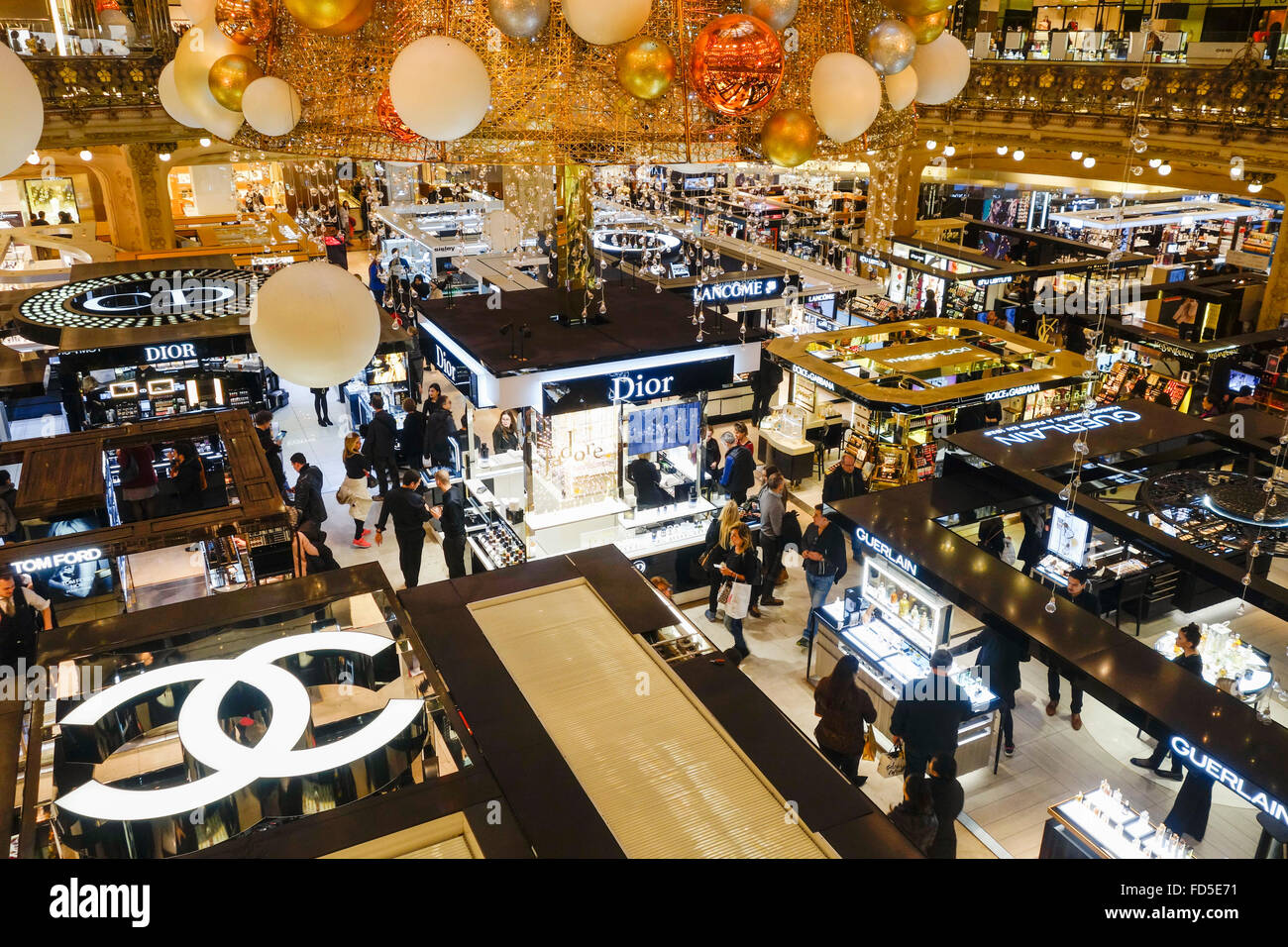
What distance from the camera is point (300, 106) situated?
9.06ft

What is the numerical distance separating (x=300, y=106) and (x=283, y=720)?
6.25 feet

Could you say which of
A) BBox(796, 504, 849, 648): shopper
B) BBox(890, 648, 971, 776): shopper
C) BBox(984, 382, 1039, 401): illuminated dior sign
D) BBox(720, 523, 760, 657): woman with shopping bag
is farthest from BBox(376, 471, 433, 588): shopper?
BBox(984, 382, 1039, 401): illuminated dior sign

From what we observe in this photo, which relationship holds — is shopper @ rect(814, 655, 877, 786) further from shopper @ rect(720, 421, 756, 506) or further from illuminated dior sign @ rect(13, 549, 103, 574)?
illuminated dior sign @ rect(13, 549, 103, 574)

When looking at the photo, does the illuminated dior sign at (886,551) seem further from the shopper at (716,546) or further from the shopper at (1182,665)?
the shopper at (1182,665)

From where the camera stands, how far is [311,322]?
2.76 m

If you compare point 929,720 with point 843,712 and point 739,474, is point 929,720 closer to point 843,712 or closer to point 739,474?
point 843,712

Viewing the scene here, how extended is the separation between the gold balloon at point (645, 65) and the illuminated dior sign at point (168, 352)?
8.63 meters

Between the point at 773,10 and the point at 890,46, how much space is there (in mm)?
535

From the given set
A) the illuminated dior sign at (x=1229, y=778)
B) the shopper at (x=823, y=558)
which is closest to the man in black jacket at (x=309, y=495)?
the shopper at (x=823, y=558)

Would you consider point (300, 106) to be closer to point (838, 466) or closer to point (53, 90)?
point (838, 466)

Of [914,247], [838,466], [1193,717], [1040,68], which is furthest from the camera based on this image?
[914,247]

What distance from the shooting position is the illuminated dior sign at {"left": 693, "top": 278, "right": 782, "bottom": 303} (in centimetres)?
1213

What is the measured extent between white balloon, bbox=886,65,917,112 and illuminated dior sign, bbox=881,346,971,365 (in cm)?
738
